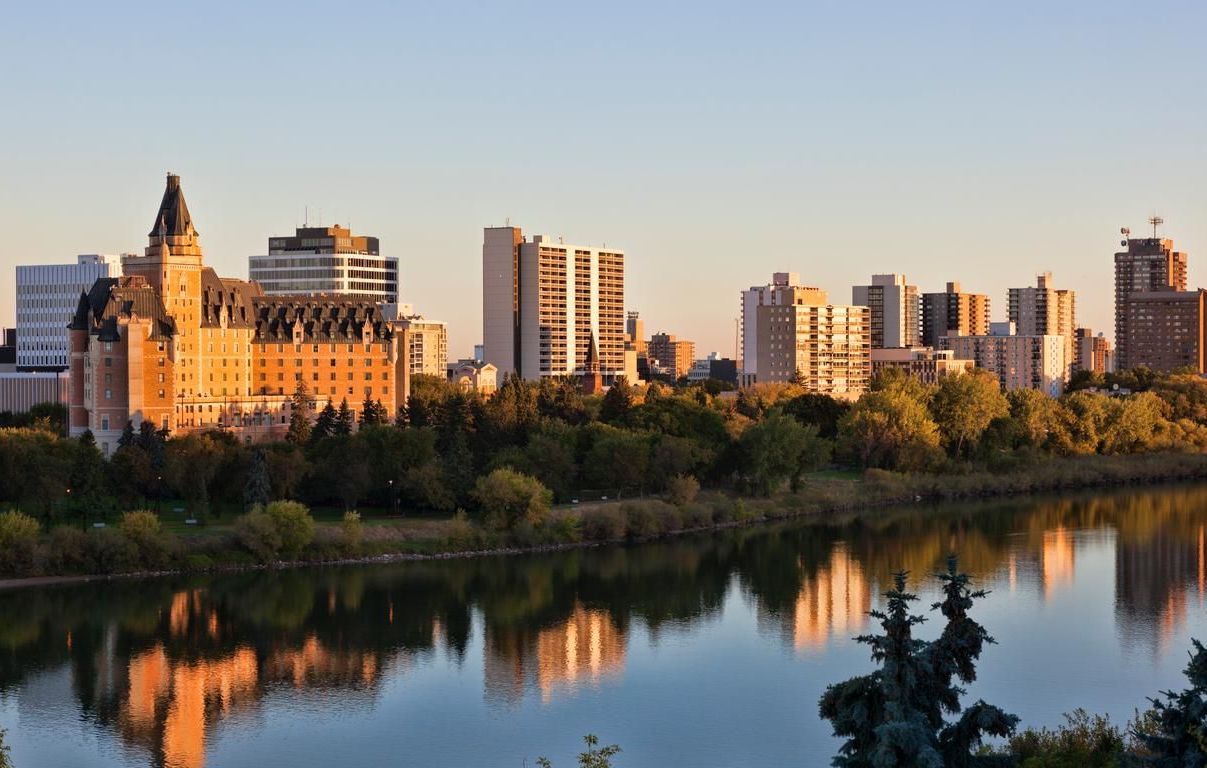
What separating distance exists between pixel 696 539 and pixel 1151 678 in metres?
27.8

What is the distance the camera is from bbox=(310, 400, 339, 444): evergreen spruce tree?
257 feet

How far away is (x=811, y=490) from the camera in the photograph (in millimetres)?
80375

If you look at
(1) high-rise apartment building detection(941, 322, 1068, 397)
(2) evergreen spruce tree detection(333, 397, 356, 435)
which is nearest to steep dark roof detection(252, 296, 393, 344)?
(2) evergreen spruce tree detection(333, 397, 356, 435)

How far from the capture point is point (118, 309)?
286ft

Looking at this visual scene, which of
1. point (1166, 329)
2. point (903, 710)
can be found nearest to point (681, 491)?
point (903, 710)

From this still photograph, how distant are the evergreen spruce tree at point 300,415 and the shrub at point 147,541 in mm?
17396

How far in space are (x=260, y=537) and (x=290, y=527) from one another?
4.08ft

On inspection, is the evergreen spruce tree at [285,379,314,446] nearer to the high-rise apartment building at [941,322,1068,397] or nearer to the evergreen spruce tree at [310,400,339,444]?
the evergreen spruce tree at [310,400,339,444]

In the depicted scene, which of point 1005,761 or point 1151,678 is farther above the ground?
point 1005,761

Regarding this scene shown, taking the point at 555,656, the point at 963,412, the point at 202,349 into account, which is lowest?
the point at 555,656

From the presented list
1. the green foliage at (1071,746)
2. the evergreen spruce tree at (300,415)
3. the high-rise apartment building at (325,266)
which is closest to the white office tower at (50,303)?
the high-rise apartment building at (325,266)

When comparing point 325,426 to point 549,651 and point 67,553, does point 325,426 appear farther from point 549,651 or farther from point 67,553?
point 549,651

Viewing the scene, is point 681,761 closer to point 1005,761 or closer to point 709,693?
point 709,693

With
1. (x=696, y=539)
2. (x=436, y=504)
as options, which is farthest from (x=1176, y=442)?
(x=436, y=504)
